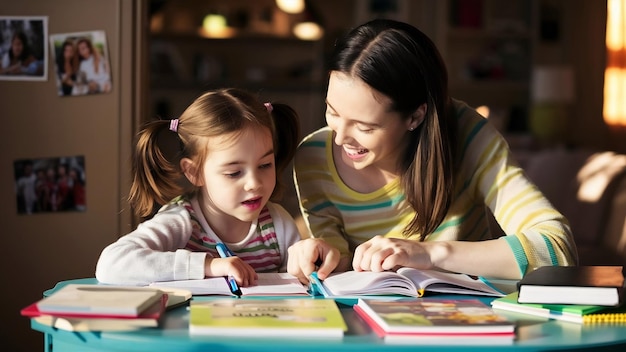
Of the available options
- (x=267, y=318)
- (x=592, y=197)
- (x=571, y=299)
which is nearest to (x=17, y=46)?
(x=267, y=318)

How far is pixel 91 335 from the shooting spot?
1205 millimetres

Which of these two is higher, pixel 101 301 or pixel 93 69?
pixel 93 69

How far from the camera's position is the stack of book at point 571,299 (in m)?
1.34

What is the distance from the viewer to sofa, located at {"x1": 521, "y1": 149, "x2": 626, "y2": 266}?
380 cm

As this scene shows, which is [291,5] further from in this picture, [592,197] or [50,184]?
[50,184]

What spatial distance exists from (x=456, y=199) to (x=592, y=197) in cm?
242

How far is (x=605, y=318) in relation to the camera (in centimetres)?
134

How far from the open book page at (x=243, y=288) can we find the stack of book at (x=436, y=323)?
167 millimetres

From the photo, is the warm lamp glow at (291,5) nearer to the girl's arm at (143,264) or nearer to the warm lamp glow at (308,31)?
the warm lamp glow at (308,31)

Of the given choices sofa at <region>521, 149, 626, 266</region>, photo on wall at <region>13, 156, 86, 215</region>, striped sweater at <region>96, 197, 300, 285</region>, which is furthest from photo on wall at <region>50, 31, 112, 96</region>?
sofa at <region>521, 149, 626, 266</region>

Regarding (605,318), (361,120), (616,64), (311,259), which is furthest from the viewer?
(616,64)

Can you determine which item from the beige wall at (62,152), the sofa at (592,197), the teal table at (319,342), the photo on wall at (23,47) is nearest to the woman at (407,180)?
the teal table at (319,342)

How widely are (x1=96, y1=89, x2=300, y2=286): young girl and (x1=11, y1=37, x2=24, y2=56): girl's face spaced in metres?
0.68

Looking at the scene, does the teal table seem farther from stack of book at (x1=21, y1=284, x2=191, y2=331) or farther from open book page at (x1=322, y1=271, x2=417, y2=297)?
→ open book page at (x1=322, y1=271, x2=417, y2=297)
